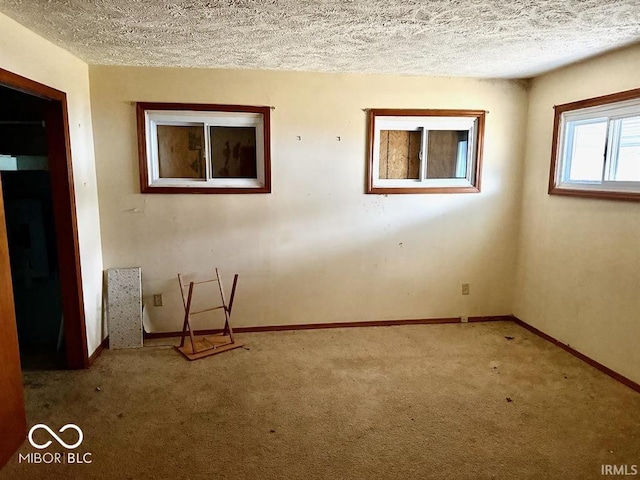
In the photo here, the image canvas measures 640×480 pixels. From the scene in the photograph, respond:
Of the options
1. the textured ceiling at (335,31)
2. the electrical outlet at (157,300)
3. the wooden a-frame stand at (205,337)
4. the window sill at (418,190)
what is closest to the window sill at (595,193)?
the window sill at (418,190)

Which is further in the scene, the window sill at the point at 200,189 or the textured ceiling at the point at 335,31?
the window sill at the point at 200,189

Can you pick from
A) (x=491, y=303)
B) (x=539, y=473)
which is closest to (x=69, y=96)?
(x=539, y=473)

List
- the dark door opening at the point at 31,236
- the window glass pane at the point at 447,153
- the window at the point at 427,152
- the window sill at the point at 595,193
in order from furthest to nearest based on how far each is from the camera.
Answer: the window glass pane at the point at 447,153 → the window at the point at 427,152 → the dark door opening at the point at 31,236 → the window sill at the point at 595,193

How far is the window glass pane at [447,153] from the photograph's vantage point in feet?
12.1

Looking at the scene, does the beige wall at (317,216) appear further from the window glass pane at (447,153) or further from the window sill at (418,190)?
the window glass pane at (447,153)

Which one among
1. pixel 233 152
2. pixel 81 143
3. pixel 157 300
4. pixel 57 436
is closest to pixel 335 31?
pixel 233 152

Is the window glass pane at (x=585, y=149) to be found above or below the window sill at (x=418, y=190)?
above

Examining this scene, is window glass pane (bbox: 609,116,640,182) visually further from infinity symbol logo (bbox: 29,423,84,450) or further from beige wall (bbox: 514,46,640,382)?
infinity symbol logo (bbox: 29,423,84,450)

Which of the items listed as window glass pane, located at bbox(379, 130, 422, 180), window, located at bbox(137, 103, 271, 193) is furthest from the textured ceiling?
window glass pane, located at bbox(379, 130, 422, 180)

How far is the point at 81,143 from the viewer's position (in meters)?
2.99

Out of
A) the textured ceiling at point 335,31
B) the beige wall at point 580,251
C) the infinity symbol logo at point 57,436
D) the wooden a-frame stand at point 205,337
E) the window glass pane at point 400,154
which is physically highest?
the textured ceiling at point 335,31

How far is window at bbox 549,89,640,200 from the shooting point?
2699 mm

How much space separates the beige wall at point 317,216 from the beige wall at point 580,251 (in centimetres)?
19

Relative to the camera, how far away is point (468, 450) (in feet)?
6.76
